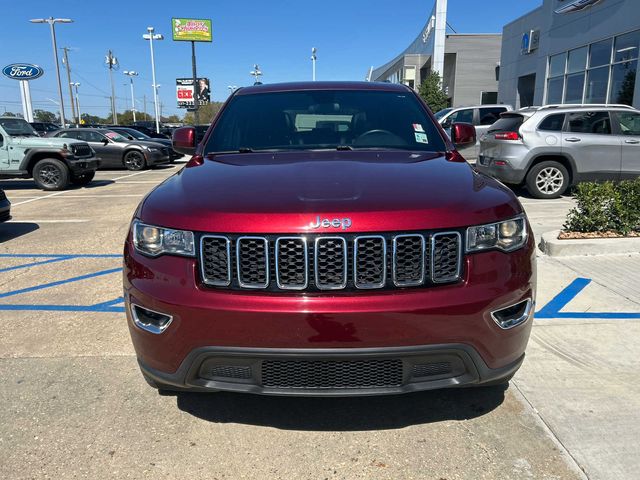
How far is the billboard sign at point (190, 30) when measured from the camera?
1594 inches

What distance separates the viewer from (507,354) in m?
2.29

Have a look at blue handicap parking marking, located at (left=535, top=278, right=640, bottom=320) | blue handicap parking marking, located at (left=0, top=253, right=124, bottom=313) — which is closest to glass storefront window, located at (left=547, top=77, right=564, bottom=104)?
blue handicap parking marking, located at (left=535, top=278, right=640, bottom=320)

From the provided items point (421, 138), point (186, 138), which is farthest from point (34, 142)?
point (421, 138)

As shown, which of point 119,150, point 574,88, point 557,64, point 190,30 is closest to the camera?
point 119,150

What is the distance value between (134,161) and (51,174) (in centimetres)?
563

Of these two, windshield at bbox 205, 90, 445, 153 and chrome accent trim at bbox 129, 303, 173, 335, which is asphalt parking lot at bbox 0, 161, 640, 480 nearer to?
chrome accent trim at bbox 129, 303, 173, 335

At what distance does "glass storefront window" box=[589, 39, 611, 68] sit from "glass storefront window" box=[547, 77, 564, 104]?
220 cm

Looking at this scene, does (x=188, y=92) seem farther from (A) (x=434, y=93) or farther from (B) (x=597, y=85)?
(B) (x=597, y=85)

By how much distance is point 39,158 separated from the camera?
1249cm

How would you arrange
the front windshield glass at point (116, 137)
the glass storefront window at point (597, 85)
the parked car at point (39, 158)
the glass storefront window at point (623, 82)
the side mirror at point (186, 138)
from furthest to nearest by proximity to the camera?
the front windshield glass at point (116, 137)
the glass storefront window at point (597, 85)
the glass storefront window at point (623, 82)
the parked car at point (39, 158)
the side mirror at point (186, 138)

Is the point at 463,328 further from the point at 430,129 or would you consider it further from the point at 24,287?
the point at 24,287

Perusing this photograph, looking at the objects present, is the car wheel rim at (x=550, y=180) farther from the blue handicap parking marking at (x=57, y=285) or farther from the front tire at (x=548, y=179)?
the blue handicap parking marking at (x=57, y=285)

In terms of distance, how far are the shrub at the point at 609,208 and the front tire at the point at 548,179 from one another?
140 inches

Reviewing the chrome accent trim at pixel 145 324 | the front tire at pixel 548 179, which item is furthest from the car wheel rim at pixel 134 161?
the chrome accent trim at pixel 145 324
